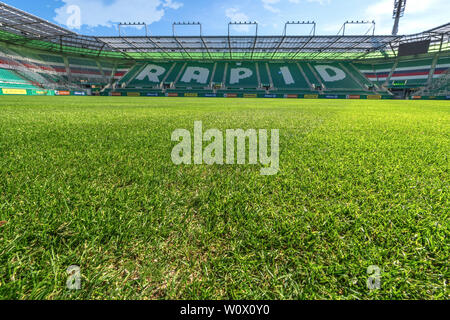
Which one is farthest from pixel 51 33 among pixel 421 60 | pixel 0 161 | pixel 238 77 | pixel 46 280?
pixel 421 60

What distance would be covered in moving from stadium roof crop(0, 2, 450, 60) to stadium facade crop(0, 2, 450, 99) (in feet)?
0.43

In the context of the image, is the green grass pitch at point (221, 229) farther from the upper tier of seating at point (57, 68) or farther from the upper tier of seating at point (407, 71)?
the upper tier of seating at point (407, 71)

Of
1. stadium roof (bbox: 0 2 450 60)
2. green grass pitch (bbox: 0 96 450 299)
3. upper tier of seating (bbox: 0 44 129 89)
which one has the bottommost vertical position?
green grass pitch (bbox: 0 96 450 299)

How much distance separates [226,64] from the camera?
3831 cm

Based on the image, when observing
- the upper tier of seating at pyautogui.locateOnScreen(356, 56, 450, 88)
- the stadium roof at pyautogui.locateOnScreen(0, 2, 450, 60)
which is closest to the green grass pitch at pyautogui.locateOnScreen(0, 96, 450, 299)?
the stadium roof at pyautogui.locateOnScreen(0, 2, 450, 60)

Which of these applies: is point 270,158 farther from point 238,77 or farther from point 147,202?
point 238,77

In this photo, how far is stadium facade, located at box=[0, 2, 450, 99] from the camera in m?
26.8

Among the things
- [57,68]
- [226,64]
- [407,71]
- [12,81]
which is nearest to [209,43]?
[226,64]

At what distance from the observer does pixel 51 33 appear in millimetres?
25844

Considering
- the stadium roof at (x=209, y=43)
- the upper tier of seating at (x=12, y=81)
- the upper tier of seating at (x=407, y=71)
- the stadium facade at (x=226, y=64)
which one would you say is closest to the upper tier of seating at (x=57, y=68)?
the stadium facade at (x=226, y=64)

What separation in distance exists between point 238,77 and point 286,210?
3738cm

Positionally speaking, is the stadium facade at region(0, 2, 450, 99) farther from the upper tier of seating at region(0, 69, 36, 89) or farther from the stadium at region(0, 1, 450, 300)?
the stadium at region(0, 1, 450, 300)

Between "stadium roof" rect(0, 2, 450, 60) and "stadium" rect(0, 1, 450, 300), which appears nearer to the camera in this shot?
"stadium" rect(0, 1, 450, 300)
